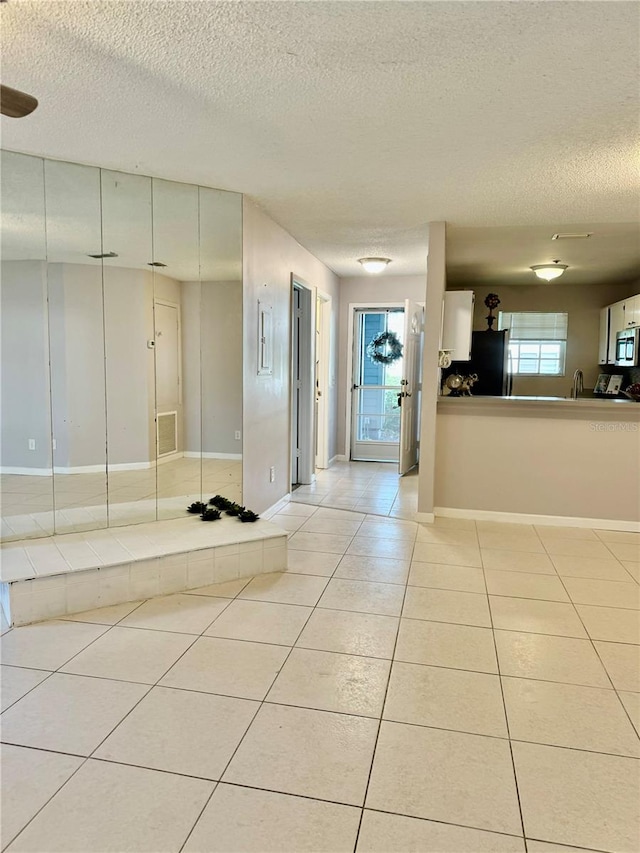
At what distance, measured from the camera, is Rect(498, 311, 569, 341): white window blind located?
684 centimetres

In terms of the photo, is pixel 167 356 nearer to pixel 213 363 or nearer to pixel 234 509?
pixel 213 363

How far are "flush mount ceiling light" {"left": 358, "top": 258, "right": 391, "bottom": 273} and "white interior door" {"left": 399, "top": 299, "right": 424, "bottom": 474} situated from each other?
0.46 meters

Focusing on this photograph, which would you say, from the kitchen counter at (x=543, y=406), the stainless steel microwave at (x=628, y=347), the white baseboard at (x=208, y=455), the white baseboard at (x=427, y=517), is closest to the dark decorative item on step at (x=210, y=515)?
the white baseboard at (x=208, y=455)

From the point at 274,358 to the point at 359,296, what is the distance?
2826 millimetres

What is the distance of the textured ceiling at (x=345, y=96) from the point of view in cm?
173

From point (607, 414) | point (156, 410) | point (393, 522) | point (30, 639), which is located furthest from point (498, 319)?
point (30, 639)

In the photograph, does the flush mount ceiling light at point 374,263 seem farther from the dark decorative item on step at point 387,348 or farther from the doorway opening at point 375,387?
the dark decorative item on step at point 387,348

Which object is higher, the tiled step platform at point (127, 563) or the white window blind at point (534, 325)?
the white window blind at point (534, 325)

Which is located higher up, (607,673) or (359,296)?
(359,296)

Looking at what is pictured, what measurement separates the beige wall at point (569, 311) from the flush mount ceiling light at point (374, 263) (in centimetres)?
184

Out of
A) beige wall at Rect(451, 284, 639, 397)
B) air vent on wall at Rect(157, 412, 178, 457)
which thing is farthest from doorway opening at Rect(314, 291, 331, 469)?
air vent on wall at Rect(157, 412, 178, 457)

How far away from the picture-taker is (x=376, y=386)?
23.3 ft

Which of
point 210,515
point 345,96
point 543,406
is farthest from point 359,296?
point 345,96

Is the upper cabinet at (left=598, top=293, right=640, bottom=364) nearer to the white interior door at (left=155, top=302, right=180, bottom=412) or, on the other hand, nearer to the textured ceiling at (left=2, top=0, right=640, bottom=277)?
the textured ceiling at (left=2, top=0, right=640, bottom=277)
